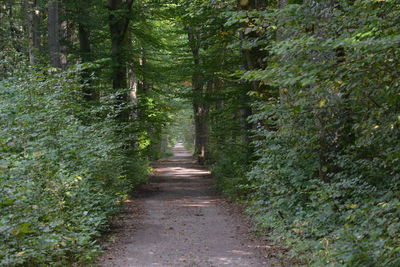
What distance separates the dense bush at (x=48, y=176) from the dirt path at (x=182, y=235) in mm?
759

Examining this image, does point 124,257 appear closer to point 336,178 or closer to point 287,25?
point 336,178

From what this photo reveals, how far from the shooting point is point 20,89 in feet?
31.3

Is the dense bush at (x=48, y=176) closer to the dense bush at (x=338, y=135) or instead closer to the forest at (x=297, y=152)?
the forest at (x=297, y=152)

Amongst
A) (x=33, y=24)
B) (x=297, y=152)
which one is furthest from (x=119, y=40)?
(x=297, y=152)

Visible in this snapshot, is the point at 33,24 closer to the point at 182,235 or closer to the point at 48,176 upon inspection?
the point at 182,235

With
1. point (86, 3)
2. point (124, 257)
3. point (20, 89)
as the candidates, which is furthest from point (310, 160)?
point (86, 3)

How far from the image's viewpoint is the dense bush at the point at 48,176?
221 inches

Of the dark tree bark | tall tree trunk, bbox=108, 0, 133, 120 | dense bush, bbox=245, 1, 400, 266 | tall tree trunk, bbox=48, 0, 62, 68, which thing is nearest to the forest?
dense bush, bbox=245, 1, 400, 266

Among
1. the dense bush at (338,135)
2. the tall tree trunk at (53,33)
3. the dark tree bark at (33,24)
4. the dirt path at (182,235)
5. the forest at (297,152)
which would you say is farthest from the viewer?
the dark tree bark at (33,24)

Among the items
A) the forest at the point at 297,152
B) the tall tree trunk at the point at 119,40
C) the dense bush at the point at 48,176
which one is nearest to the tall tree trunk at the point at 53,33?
the tall tree trunk at the point at 119,40

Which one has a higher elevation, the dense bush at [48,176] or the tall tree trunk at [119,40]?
the tall tree trunk at [119,40]

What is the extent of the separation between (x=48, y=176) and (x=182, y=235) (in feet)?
12.4

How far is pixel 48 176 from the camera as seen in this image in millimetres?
7141

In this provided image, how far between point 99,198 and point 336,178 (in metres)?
4.97
